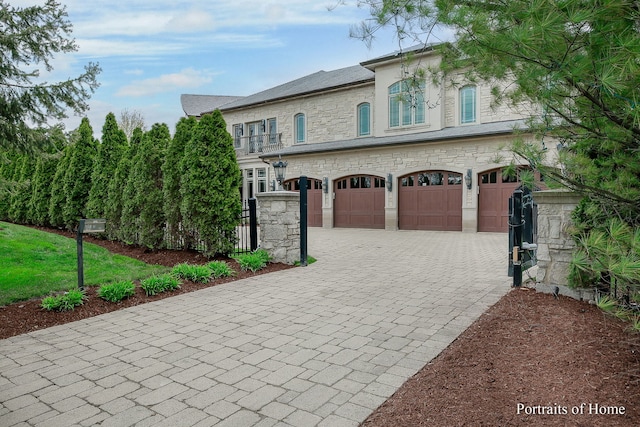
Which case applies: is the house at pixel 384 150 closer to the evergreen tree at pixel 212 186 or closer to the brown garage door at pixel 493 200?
the brown garage door at pixel 493 200

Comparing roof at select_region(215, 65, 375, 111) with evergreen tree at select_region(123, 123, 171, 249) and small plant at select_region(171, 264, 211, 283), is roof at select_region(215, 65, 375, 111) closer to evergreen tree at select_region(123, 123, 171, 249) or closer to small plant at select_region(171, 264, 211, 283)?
evergreen tree at select_region(123, 123, 171, 249)

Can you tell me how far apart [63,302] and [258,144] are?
18794mm

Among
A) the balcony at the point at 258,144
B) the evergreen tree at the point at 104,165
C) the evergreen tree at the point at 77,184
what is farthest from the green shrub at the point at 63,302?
the balcony at the point at 258,144

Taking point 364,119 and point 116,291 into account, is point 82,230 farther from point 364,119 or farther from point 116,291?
point 364,119

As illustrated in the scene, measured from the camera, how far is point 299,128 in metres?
21.3

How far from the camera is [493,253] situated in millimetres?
9539

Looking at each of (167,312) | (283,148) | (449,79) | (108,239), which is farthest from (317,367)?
(283,148)

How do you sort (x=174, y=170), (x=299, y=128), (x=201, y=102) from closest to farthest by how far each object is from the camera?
1. (x=174, y=170)
2. (x=299, y=128)
3. (x=201, y=102)

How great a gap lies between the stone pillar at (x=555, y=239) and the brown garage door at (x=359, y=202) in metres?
12.4

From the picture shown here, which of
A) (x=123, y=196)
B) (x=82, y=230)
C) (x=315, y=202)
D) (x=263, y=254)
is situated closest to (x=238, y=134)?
(x=315, y=202)

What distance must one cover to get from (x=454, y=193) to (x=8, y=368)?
14635 millimetres

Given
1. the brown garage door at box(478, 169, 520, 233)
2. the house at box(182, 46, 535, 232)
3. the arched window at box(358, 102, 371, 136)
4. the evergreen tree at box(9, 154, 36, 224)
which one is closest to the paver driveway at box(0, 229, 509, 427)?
the house at box(182, 46, 535, 232)

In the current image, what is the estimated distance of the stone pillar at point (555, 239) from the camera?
15.4 feet

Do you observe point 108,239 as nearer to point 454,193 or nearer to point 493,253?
point 493,253
